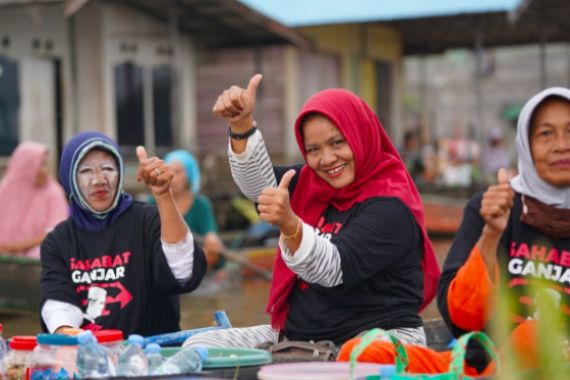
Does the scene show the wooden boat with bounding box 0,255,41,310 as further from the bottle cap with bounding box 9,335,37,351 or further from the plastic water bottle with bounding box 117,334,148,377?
the plastic water bottle with bounding box 117,334,148,377

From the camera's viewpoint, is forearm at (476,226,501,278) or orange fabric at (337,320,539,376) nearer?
orange fabric at (337,320,539,376)

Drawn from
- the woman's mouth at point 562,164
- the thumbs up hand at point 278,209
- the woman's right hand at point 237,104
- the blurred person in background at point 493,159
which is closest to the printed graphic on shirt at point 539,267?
the woman's mouth at point 562,164

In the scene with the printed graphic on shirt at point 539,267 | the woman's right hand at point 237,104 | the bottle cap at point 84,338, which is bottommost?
the bottle cap at point 84,338

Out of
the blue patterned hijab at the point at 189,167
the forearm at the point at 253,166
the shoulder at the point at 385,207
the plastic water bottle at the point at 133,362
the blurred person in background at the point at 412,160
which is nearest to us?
the plastic water bottle at the point at 133,362

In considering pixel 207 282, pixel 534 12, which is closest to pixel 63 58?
A: pixel 207 282

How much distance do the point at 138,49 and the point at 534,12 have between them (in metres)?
6.35

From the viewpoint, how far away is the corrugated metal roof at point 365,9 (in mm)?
18094

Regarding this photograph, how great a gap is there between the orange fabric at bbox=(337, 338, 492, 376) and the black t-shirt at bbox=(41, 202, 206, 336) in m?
1.15

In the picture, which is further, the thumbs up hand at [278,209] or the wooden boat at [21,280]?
the wooden boat at [21,280]

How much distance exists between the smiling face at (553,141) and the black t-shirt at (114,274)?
152 centimetres

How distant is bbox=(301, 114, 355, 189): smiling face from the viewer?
407 cm

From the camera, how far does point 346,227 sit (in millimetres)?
4055

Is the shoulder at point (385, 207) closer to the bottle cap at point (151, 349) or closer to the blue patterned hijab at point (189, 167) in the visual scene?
the bottle cap at point (151, 349)

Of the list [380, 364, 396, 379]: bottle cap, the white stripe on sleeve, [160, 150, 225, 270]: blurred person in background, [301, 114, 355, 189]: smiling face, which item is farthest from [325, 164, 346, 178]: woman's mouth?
[160, 150, 225, 270]: blurred person in background
